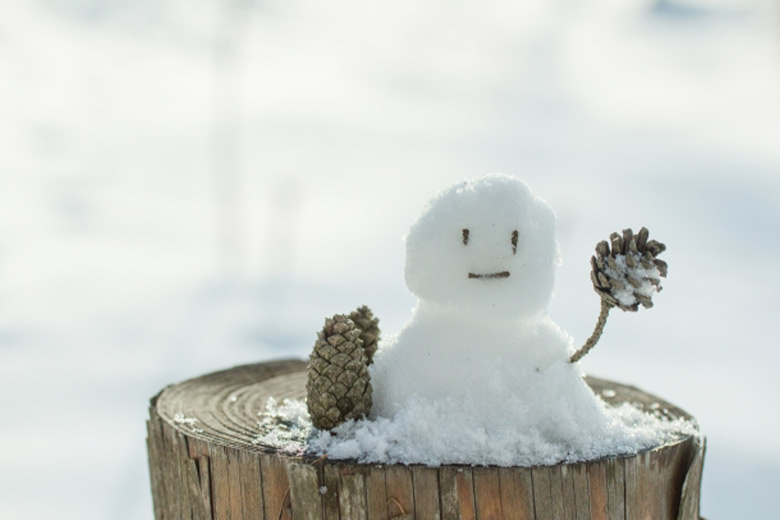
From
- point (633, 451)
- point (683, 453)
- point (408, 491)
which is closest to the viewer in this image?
point (408, 491)

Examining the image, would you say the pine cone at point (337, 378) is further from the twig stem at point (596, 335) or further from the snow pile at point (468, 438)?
the twig stem at point (596, 335)

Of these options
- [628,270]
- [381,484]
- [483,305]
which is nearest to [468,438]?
[381,484]

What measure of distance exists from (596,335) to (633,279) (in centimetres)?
22

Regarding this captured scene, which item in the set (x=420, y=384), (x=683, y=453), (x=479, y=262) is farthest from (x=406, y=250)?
(x=683, y=453)

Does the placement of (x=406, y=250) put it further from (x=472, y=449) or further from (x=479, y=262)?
(x=472, y=449)

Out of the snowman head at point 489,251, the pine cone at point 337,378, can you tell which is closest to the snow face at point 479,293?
the snowman head at point 489,251

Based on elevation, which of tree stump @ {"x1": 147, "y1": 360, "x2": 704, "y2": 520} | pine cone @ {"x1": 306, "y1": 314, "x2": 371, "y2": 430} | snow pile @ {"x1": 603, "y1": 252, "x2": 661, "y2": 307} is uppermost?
snow pile @ {"x1": 603, "y1": 252, "x2": 661, "y2": 307}

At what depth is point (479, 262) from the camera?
1882 mm

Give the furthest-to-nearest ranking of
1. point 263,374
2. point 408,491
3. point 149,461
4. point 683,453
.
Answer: point 263,374
point 149,461
point 683,453
point 408,491

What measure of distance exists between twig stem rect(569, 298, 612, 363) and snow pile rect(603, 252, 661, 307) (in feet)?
0.20

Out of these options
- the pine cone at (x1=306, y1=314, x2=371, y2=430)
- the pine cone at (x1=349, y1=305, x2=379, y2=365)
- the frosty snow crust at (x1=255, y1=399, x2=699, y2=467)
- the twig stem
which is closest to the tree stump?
the frosty snow crust at (x1=255, y1=399, x2=699, y2=467)

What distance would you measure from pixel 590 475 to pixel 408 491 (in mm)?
435

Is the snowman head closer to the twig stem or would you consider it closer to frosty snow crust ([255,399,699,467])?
the twig stem

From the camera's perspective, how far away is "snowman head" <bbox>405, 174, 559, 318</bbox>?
73.9 inches
